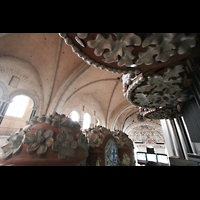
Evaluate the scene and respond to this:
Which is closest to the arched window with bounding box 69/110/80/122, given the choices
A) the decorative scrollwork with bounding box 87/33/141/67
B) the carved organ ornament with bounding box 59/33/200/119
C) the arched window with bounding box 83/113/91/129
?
the arched window with bounding box 83/113/91/129

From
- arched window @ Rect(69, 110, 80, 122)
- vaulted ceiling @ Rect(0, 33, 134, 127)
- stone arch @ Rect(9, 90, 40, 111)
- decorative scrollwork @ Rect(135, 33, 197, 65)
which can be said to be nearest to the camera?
decorative scrollwork @ Rect(135, 33, 197, 65)

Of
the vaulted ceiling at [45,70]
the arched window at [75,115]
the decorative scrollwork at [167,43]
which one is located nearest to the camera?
the decorative scrollwork at [167,43]

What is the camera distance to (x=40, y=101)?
6152mm

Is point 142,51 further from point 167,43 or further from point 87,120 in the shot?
point 87,120

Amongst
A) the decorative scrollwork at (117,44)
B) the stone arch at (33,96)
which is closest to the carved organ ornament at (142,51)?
the decorative scrollwork at (117,44)

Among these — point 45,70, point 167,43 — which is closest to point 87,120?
point 45,70

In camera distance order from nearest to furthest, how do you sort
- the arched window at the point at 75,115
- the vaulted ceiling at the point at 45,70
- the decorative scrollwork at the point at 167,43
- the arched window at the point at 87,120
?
1. the decorative scrollwork at the point at 167,43
2. the vaulted ceiling at the point at 45,70
3. the arched window at the point at 75,115
4. the arched window at the point at 87,120

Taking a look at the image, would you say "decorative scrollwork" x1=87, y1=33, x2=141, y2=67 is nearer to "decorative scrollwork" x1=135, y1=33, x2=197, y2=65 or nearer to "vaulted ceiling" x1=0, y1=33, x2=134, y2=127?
"decorative scrollwork" x1=135, y1=33, x2=197, y2=65

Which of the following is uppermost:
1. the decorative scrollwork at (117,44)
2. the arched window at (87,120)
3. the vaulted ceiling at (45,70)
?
the vaulted ceiling at (45,70)

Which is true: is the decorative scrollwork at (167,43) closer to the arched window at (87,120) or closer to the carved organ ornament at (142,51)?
the carved organ ornament at (142,51)
